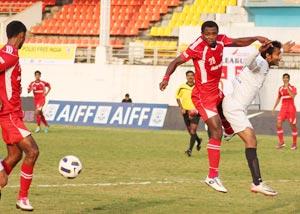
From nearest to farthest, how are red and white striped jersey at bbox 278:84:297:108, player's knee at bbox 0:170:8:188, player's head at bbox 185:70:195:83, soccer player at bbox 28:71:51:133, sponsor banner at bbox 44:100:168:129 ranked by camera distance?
player's knee at bbox 0:170:8:188
player's head at bbox 185:70:195:83
red and white striped jersey at bbox 278:84:297:108
soccer player at bbox 28:71:51:133
sponsor banner at bbox 44:100:168:129

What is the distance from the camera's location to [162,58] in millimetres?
40656

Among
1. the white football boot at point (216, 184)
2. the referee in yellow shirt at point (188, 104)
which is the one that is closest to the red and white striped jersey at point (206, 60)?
the white football boot at point (216, 184)

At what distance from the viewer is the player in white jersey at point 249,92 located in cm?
1322

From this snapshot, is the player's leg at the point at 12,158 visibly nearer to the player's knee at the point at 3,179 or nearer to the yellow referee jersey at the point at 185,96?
the player's knee at the point at 3,179

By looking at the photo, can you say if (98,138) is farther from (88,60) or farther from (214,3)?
(214,3)

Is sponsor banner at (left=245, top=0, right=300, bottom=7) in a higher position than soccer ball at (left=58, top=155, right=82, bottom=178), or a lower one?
higher

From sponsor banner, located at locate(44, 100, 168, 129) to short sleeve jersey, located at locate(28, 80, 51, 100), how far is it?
4267 mm

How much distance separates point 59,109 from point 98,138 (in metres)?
9.27

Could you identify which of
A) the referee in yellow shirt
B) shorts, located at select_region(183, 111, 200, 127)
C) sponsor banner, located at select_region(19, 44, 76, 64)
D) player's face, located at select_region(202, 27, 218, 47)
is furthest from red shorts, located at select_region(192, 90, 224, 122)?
sponsor banner, located at select_region(19, 44, 76, 64)

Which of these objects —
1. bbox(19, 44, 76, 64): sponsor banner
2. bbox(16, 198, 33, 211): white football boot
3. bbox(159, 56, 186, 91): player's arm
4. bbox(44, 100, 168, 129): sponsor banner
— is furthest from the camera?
bbox(19, 44, 76, 64): sponsor banner

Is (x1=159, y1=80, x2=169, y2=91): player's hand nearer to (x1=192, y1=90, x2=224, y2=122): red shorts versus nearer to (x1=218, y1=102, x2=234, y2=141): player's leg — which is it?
(x1=192, y1=90, x2=224, y2=122): red shorts

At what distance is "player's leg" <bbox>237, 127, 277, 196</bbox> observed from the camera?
12.8 m

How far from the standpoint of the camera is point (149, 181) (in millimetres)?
16375

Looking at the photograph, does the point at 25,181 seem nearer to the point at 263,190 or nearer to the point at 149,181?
the point at 263,190
